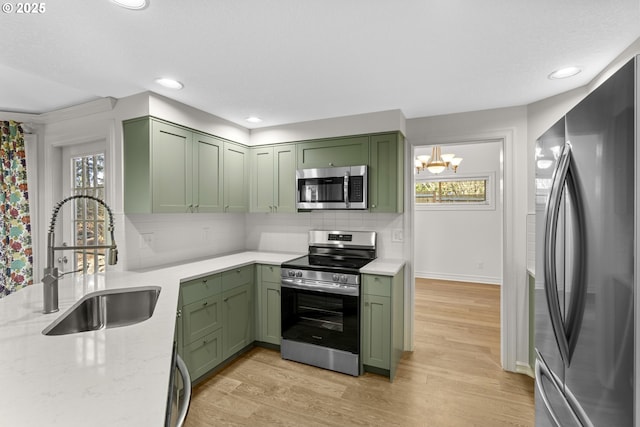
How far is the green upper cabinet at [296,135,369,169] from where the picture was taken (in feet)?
9.83

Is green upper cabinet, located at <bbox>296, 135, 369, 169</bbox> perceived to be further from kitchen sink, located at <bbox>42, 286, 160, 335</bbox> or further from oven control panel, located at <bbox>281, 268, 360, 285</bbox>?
kitchen sink, located at <bbox>42, 286, 160, 335</bbox>

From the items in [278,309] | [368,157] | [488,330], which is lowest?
[488,330]

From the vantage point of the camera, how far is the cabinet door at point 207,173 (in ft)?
9.34

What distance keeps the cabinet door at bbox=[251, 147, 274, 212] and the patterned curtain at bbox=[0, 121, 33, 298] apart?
88.1 inches

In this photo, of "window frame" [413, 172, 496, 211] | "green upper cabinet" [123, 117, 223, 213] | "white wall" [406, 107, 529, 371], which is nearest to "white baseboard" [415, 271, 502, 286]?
"window frame" [413, 172, 496, 211]

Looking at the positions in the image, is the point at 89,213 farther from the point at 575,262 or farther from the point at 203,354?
the point at 575,262

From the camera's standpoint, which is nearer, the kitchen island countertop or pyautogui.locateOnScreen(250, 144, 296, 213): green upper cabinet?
the kitchen island countertop

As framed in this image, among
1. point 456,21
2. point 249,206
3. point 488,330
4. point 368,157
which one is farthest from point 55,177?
point 488,330

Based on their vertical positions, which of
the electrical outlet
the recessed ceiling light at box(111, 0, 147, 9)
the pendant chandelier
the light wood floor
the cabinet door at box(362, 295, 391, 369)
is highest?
the recessed ceiling light at box(111, 0, 147, 9)

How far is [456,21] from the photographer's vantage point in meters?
1.51

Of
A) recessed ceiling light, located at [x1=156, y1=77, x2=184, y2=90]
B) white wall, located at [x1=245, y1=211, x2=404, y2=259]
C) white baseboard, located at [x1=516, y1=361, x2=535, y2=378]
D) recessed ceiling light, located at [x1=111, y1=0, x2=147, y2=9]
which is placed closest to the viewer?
recessed ceiling light, located at [x1=111, y1=0, x2=147, y2=9]

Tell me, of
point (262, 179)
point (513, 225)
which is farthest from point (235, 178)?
point (513, 225)

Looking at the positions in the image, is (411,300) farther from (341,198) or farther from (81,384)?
(81,384)

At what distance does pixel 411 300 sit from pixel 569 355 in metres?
2.13
